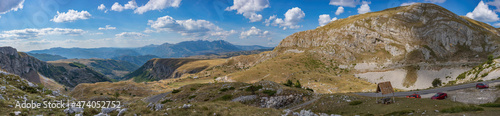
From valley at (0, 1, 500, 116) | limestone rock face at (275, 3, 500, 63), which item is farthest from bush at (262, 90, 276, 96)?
limestone rock face at (275, 3, 500, 63)

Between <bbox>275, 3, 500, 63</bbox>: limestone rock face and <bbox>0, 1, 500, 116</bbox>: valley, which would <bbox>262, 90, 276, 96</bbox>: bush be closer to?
<bbox>0, 1, 500, 116</bbox>: valley

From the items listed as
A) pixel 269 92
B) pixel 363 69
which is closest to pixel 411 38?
pixel 363 69

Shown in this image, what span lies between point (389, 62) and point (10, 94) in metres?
162

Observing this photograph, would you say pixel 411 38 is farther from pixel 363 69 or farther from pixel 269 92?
pixel 269 92

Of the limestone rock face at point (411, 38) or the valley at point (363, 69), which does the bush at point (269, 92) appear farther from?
the limestone rock face at point (411, 38)

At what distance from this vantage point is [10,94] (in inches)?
691

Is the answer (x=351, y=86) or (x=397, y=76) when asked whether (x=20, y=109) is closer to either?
(x=351, y=86)

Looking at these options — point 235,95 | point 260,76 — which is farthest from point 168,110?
point 260,76

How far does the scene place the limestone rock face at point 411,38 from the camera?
122312mm

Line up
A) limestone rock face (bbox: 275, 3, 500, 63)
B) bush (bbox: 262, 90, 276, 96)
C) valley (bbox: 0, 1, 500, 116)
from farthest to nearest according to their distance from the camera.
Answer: limestone rock face (bbox: 275, 3, 500, 63) < valley (bbox: 0, 1, 500, 116) < bush (bbox: 262, 90, 276, 96)

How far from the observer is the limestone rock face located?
12231 centimetres

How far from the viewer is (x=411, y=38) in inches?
5330

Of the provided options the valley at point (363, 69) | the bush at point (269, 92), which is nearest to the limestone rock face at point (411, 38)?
the valley at point (363, 69)

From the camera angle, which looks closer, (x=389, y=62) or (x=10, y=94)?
(x=10, y=94)
